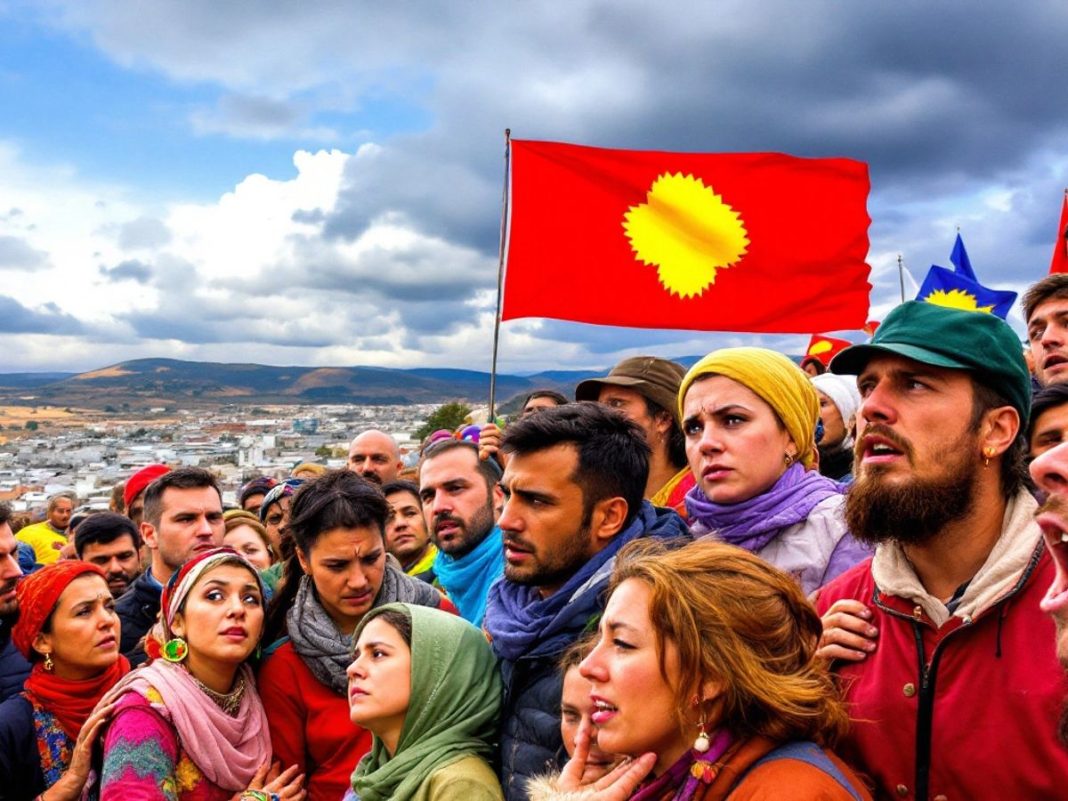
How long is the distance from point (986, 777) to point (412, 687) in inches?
69.9

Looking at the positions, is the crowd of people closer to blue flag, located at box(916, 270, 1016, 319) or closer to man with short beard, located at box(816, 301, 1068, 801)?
man with short beard, located at box(816, 301, 1068, 801)

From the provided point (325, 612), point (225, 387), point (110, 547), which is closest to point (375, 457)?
point (110, 547)

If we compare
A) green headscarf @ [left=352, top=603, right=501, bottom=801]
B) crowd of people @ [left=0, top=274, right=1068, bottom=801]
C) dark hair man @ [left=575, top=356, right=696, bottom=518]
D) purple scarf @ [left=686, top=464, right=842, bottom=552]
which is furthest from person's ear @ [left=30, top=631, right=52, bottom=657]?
purple scarf @ [left=686, top=464, right=842, bottom=552]

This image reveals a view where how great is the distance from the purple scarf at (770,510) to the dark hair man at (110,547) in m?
4.17

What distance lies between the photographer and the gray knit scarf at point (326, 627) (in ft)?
11.9

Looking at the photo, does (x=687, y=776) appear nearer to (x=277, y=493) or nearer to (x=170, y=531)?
(x=170, y=531)

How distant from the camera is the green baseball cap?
239cm

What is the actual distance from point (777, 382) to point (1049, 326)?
6.67 ft

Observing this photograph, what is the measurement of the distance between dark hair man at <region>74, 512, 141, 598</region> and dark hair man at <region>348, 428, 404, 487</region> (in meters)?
1.88

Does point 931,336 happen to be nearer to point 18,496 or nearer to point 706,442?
point 706,442

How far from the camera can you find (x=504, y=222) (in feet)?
20.4

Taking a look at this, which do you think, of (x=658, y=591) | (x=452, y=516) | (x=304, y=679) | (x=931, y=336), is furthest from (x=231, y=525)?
(x=931, y=336)

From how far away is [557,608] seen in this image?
298 centimetres

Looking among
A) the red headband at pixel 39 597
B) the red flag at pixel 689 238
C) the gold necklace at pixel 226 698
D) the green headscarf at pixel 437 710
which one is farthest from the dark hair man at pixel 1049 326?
the red headband at pixel 39 597
